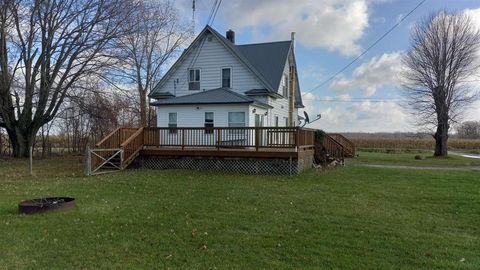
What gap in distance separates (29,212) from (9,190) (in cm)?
361

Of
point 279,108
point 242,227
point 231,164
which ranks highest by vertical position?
point 279,108

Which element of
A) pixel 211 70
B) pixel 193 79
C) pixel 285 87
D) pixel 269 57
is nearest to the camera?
pixel 211 70

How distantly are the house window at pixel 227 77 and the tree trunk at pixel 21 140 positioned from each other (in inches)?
476

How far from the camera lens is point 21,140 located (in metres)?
22.8

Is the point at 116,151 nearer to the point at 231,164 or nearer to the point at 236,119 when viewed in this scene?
the point at 231,164

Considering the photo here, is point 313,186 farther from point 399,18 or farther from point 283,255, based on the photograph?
point 399,18

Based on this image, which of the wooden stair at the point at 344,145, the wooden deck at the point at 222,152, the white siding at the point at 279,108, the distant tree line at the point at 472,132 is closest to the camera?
the wooden deck at the point at 222,152

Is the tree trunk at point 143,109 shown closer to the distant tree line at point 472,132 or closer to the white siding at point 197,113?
the white siding at point 197,113

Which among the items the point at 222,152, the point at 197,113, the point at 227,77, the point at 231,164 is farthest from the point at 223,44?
the point at 231,164

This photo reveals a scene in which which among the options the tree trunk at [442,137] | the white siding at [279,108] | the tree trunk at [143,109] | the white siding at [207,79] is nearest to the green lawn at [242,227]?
the white siding at [207,79]

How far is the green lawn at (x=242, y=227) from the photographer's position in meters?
4.79

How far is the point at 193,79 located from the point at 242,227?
1683cm

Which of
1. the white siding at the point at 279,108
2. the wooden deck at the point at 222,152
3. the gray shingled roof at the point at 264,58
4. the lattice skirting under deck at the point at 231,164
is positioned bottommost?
the lattice skirting under deck at the point at 231,164

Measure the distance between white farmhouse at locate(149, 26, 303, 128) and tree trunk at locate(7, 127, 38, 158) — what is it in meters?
7.90
